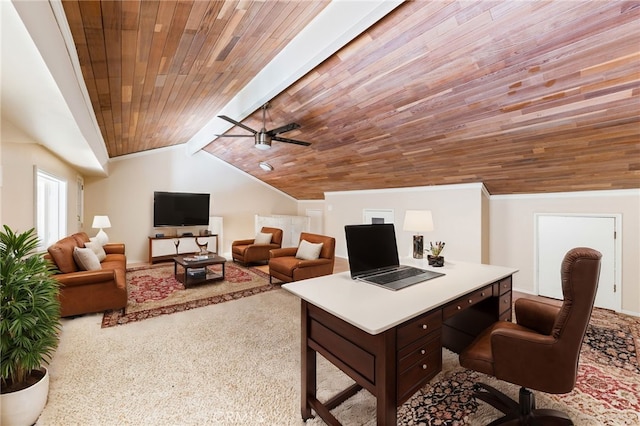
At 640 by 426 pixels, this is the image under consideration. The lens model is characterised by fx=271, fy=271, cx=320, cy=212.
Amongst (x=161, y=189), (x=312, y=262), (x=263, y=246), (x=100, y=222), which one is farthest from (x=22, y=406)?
(x=161, y=189)

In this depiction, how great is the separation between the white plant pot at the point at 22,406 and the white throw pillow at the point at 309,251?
3219 millimetres

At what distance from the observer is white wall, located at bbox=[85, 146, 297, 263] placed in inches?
237

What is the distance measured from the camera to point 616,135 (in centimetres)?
255

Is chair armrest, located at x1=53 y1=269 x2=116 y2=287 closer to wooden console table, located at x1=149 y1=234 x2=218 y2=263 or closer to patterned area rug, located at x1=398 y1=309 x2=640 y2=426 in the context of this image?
wooden console table, located at x1=149 y1=234 x2=218 y2=263

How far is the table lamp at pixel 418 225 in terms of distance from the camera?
278 centimetres

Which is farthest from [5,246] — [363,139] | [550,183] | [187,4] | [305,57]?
[550,183]

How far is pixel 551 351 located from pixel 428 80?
2259 mm

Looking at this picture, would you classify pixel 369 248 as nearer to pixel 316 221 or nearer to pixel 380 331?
pixel 380 331

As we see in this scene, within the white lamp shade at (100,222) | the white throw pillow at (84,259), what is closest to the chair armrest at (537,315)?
the white throw pillow at (84,259)

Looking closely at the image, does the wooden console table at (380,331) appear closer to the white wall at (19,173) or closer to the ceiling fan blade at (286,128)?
the ceiling fan blade at (286,128)

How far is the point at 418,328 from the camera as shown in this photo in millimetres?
1418

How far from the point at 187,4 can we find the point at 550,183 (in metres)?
4.51

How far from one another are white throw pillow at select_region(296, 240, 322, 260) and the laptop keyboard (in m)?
2.37

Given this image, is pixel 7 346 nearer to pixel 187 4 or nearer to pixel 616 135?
pixel 187 4
